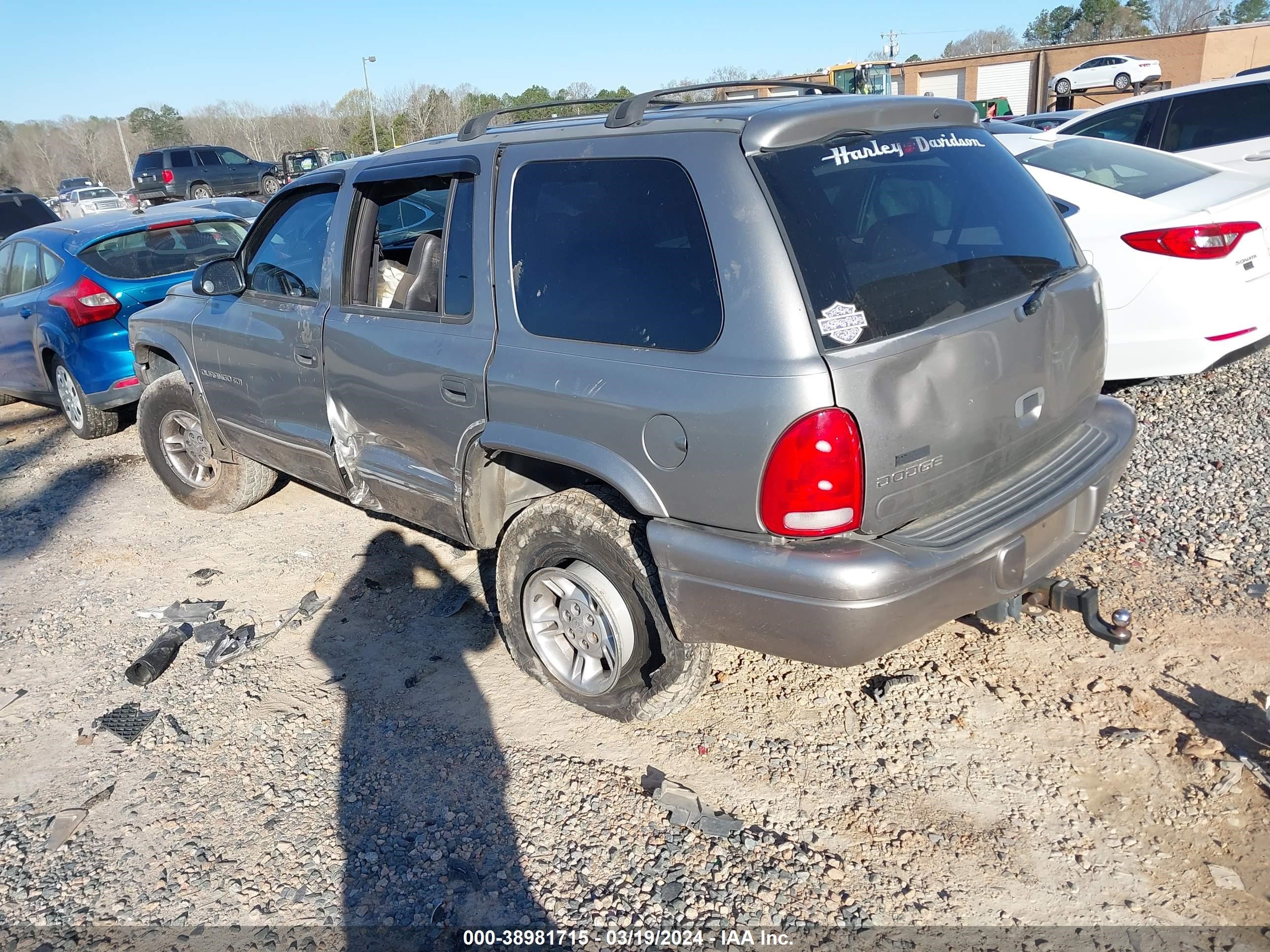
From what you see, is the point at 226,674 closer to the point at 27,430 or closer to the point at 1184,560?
the point at 1184,560

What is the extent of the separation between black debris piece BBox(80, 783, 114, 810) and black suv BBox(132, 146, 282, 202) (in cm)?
2784

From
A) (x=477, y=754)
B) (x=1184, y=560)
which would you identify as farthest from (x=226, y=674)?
(x=1184, y=560)

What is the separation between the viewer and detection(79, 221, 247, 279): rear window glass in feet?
22.8

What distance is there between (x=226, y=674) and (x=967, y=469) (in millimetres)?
3127

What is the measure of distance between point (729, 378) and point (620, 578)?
86 cm

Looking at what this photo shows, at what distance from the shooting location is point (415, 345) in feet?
11.6

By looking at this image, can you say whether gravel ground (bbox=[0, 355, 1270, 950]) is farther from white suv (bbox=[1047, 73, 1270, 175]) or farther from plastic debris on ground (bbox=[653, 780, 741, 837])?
white suv (bbox=[1047, 73, 1270, 175])

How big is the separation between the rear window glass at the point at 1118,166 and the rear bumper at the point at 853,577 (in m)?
3.67

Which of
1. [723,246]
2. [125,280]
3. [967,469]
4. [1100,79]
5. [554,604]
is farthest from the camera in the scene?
[1100,79]

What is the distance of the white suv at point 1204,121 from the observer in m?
8.00

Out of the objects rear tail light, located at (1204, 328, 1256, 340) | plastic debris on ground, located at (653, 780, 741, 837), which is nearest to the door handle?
plastic debris on ground, located at (653, 780, 741, 837)

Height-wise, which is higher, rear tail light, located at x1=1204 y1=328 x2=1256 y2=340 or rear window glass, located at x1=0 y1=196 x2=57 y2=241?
rear window glass, located at x1=0 y1=196 x2=57 y2=241

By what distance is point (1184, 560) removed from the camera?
4.06 meters

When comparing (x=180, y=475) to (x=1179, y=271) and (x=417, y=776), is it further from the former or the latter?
(x=1179, y=271)
